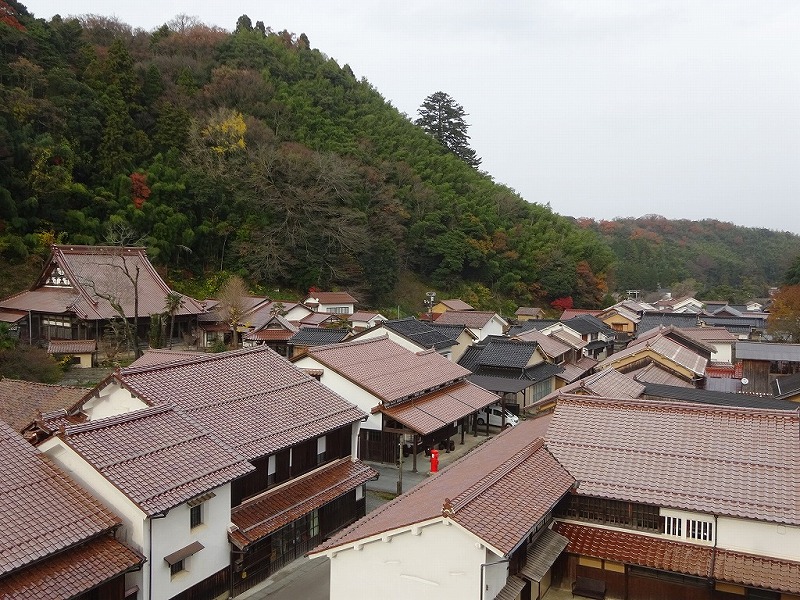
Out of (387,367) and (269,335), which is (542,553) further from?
(269,335)

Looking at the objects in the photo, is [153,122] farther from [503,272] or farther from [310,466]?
[310,466]

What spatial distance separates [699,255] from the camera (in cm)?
13088

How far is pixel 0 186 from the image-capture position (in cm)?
3934

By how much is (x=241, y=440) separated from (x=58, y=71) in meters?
47.4

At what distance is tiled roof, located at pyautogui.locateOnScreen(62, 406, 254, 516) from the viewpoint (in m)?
11.0

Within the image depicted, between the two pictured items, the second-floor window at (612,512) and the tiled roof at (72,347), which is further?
the tiled roof at (72,347)

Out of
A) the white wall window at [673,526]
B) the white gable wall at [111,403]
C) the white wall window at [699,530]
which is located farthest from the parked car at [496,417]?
the white gable wall at [111,403]

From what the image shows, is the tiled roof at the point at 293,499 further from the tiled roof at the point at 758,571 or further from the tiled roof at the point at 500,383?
the tiled roof at the point at 500,383

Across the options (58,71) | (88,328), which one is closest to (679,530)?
(88,328)

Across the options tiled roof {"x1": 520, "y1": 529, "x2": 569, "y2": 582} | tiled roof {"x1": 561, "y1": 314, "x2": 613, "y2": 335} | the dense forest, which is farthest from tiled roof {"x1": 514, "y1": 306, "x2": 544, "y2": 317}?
tiled roof {"x1": 520, "y1": 529, "x2": 569, "y2": 582}

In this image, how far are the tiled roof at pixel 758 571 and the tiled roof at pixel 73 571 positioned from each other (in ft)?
36.1

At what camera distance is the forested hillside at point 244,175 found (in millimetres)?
46031

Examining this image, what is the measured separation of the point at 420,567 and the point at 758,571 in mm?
6530

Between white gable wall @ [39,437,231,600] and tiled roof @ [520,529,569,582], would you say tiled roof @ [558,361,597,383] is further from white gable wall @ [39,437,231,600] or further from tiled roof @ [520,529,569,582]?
white gable wall @ [39,437,231,600]
